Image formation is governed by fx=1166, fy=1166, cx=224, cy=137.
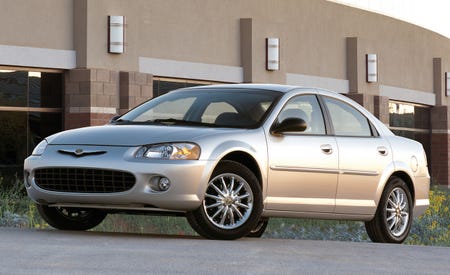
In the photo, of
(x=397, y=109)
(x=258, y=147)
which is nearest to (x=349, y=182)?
(x=258, y=147)

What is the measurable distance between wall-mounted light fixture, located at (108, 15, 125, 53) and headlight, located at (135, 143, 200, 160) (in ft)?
55.6

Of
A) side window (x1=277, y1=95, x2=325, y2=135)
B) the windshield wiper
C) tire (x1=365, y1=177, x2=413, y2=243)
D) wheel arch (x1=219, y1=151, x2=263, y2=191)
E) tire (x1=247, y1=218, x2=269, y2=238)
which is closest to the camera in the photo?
wheel arch (x1=219, y1=151, x2=263, y2=191)

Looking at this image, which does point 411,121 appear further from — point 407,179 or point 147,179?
point 147,179

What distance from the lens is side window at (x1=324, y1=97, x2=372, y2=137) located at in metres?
12.4

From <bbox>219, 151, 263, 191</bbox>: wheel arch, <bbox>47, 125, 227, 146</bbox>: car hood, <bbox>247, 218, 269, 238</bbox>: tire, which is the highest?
<bbox>47, 125, 227, 146</bbox>: car hood

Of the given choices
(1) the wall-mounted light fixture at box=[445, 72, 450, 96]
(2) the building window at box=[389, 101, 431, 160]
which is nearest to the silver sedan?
(2) the building window at box=[389, 101, 431, 160]

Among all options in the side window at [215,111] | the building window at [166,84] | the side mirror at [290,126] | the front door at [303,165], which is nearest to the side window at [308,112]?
the front door at [303,165]

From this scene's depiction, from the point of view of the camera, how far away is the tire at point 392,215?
12523 mm

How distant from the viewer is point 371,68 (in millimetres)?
37219

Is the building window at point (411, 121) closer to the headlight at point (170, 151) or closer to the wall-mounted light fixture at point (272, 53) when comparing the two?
the wall-mounted light fixture at point (272, 53)

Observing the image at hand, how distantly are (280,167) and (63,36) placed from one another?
16243 mm

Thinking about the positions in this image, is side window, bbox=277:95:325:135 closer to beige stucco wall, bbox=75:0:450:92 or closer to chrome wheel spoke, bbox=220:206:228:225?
chrome wheel spoke, bbox=220:206:228:225

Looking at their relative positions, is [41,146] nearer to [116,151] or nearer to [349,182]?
[116,151]

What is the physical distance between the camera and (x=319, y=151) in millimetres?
11781
